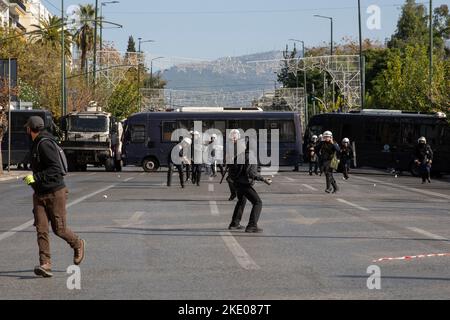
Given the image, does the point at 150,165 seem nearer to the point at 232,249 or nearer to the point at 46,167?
the point at 232,249

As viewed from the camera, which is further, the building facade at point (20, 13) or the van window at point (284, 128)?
Result: the building facade at point (20, 13)

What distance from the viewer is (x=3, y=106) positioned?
1941 inches

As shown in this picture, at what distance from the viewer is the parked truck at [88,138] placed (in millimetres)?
52406

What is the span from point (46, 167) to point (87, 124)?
4077 cm

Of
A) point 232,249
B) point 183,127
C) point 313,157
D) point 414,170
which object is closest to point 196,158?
point 313,157

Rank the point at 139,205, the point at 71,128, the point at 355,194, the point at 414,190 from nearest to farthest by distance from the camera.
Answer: the point at 139,205, the point at 355,194, the point at 414,190, the point at 71,128

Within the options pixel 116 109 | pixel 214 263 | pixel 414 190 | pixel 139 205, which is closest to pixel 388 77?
pixel 116 109

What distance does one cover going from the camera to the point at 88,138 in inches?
2082

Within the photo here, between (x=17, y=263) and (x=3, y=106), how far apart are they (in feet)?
120

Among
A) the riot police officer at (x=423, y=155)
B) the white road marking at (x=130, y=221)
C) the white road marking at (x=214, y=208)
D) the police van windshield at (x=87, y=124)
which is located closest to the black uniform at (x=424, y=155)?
the riot police officer at (x=423, y=155)

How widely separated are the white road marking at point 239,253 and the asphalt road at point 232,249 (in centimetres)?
3

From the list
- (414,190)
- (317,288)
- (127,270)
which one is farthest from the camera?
(414,190)

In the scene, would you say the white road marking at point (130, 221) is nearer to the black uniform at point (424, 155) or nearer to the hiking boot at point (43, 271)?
the hiking boot at point (43, 271)
